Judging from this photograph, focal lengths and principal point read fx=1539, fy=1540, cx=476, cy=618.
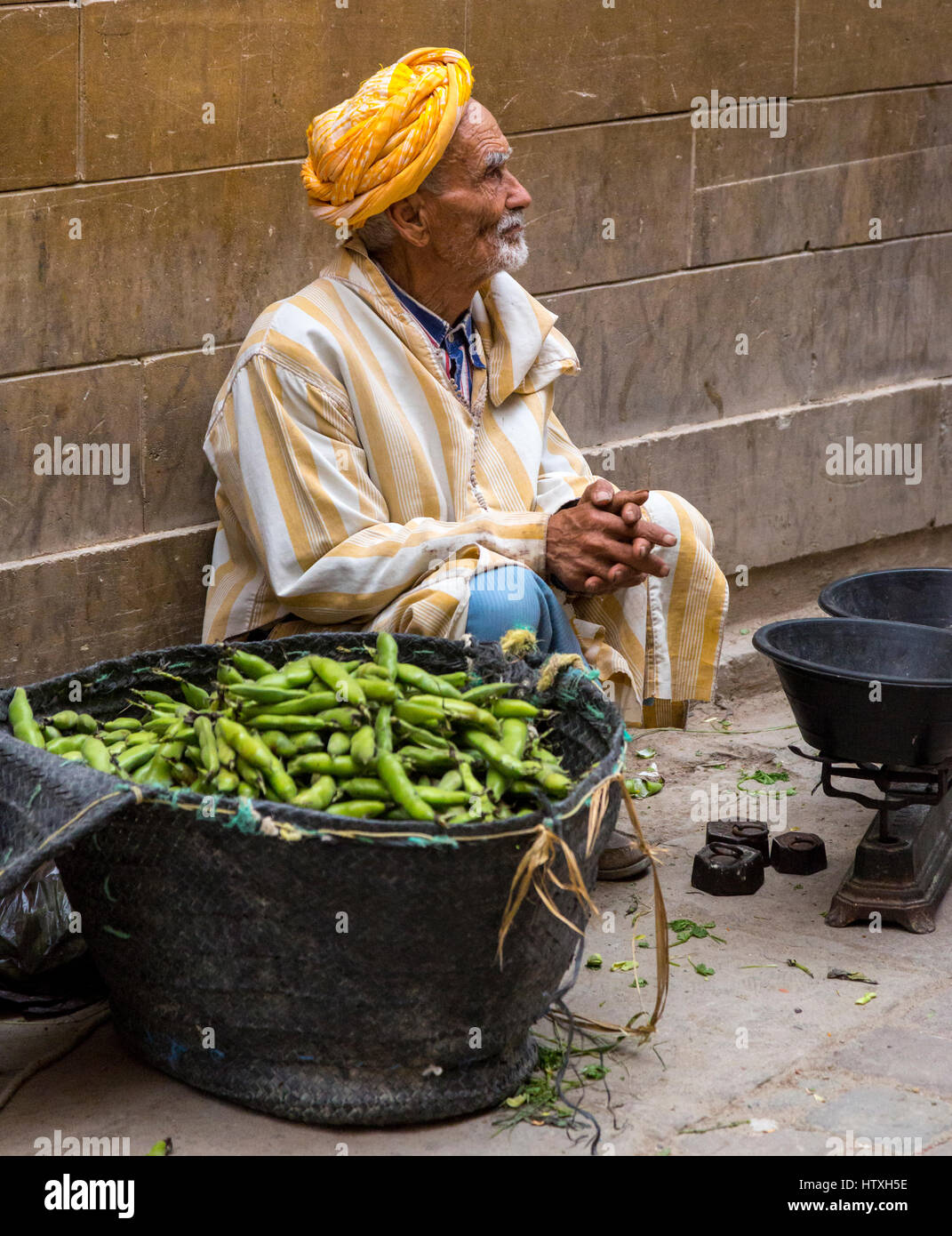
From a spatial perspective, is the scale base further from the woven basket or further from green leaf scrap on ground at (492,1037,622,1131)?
the woven basket

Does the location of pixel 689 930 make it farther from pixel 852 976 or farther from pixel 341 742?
pixel 341 742

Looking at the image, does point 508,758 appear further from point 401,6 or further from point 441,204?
point 401,6

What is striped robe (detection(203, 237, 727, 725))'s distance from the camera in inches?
136

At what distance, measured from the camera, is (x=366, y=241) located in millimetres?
3770

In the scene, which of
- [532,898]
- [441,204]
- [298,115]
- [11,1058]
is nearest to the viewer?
[532,898]

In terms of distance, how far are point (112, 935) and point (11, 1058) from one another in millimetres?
A: 447

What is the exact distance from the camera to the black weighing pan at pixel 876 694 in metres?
3.47

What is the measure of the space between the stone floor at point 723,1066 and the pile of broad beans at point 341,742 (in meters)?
0.60

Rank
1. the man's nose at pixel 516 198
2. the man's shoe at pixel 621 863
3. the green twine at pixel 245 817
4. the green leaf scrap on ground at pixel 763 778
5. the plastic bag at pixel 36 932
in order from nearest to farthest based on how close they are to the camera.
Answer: the green twine at pixel 245 817
the plastic bag at pixel 36 932
the man's nose at pixel 516 198
the man's shoe at pixel 621 863
the green leaf scrap on ground at pixel 763 778

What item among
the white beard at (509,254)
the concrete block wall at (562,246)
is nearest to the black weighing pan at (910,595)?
the concrete block wall at (562,246)

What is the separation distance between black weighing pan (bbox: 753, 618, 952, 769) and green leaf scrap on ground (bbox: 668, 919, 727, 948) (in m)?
0.51

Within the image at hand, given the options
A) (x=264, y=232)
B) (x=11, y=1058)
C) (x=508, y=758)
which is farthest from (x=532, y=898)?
(x=264, y=232)

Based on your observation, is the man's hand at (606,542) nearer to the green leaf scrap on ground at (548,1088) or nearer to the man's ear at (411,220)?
the man's ear at (411,220)

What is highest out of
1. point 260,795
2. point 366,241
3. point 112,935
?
point 366,241
